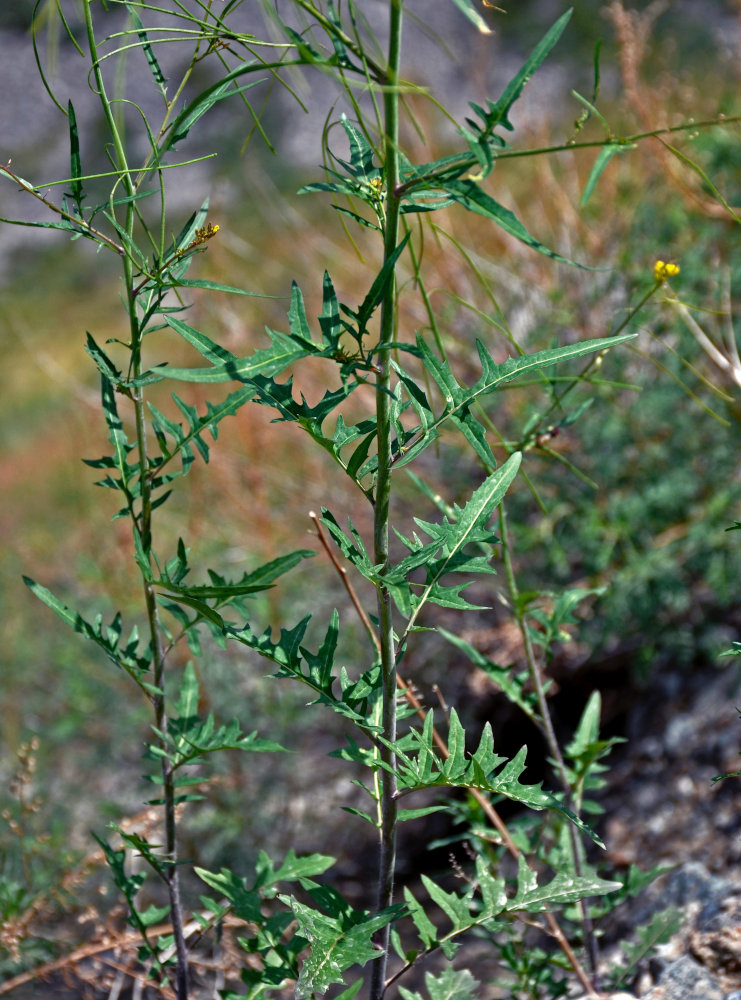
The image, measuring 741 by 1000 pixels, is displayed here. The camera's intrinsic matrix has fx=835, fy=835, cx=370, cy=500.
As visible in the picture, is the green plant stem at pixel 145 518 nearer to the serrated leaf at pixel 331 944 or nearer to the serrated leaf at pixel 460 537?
the serrated leaf at pixel 331 944

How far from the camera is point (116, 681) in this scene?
3314 millimetres

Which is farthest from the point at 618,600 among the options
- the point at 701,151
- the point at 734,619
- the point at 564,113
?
the point at 564,113

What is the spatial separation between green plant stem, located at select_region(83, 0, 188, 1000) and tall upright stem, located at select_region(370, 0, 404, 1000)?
289 millimetres

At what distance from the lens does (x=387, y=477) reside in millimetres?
954

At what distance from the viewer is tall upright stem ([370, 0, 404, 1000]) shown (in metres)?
Answer: 0.83

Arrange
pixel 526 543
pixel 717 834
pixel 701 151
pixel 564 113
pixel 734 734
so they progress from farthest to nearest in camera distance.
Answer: pixel 564 113 < pixel 701 151 < pixel 526 543 < pixel 734 734 < pixel 717 834

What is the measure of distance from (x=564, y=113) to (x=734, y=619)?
880 centimetres

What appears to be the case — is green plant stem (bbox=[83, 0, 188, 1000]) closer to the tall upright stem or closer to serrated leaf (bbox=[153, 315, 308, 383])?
serrated leaf (bbox=[153, 315, 308, 383])

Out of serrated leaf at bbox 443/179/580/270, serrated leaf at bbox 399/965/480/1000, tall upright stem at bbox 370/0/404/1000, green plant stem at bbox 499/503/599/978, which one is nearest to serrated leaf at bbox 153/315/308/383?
tall upright stem at bbox 370/0/404/1000

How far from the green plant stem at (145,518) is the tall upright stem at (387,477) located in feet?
0.95

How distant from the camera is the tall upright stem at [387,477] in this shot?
83 cm

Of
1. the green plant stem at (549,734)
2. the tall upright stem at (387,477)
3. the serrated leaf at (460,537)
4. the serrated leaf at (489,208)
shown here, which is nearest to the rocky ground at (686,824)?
the green plant stem at (549,734)

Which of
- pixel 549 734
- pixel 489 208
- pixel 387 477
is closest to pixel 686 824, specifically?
pixel 549 734

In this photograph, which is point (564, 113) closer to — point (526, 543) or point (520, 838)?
point (526, 543)
